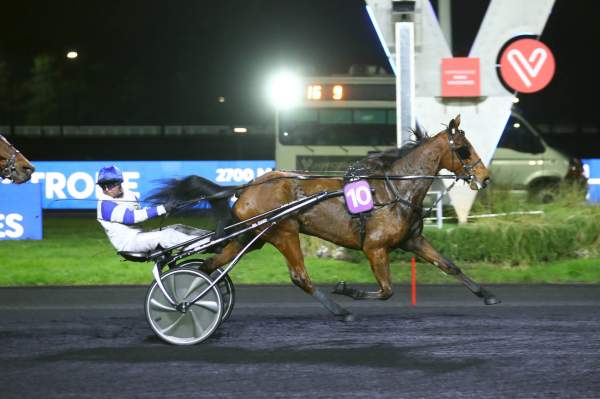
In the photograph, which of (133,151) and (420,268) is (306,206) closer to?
(420,268)

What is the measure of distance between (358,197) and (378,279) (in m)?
0.70

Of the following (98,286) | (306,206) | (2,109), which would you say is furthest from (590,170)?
(2,109)

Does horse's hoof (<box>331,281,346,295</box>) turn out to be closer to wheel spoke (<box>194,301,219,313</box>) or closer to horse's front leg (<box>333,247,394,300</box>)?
horse's front leg (<box>333,247,394,300</box>)

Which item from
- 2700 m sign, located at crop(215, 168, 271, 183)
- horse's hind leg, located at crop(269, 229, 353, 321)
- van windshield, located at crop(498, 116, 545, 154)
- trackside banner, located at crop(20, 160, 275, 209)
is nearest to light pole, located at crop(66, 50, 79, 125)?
trackside banner, located at crop(20, 160, 275, 209)

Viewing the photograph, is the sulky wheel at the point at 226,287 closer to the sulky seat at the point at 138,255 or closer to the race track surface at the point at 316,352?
the race track surface at the point at 316,352

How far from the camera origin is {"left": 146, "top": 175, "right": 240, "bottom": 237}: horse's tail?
8.15 meters

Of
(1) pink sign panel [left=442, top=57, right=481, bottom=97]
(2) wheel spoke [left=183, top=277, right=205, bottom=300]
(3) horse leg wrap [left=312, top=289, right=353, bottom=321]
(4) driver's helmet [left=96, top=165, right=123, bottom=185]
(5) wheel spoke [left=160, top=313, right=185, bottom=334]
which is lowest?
(5) wheel spoke [left=160, top=313, right=185, bottom=334]

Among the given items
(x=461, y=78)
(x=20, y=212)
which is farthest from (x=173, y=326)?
(x=20, y=212)

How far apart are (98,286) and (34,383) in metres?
5.77

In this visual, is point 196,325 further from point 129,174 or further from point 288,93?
point 129,174

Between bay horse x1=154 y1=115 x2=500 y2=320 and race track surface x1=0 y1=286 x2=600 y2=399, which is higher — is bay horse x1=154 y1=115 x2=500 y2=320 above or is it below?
above

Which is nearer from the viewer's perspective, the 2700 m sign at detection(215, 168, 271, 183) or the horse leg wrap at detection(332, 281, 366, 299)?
the horse leg wrap at detection(332, 281, 366, 299)

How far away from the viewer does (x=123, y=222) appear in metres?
7.44

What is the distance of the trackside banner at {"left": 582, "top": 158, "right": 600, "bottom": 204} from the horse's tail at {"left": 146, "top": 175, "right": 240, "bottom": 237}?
27.6 feet
